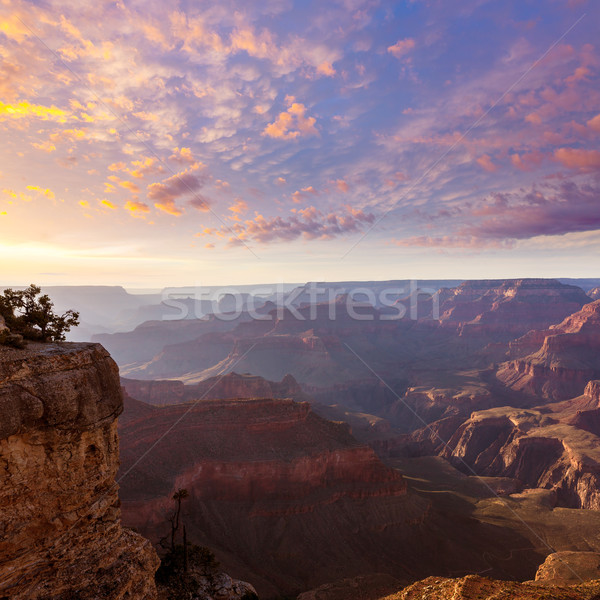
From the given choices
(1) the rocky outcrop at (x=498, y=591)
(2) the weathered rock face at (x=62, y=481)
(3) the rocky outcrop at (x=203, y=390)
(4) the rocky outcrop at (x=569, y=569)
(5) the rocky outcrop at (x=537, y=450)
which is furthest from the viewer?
(3) the rocky outcrop at (x=203, y=390)

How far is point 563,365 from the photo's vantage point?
14338 centimetres

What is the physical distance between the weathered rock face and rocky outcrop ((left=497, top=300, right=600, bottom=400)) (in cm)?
16107

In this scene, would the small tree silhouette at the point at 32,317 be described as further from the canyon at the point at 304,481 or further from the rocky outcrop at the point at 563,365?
the rocky outcrop at the point at 563,365

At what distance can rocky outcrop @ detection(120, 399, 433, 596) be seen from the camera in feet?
136

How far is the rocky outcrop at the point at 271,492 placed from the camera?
41438 mm

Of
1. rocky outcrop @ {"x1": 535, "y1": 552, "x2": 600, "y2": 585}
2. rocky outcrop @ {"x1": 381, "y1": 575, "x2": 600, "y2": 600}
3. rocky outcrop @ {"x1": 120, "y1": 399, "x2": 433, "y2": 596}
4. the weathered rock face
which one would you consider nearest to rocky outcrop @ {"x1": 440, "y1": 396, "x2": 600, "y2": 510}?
rocky outcrop @ {"x1": 535, "y1": 552, "x2": 600, "y2": 585}

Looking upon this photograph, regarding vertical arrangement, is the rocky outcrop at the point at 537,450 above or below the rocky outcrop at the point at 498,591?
below

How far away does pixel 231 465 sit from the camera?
50500mm

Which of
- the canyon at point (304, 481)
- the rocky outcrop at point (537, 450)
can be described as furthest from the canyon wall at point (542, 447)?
the canyon at point (304, 481)

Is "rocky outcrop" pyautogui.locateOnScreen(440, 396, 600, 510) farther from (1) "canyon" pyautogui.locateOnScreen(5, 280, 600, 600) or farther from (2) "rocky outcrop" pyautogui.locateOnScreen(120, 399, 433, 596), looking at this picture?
(2) "rocky outcrop" pyautogui.locateOnScreen(120, 399, 433, 596)

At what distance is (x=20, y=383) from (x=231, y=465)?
4324cm

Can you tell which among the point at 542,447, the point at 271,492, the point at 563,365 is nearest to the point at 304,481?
the point at 271,492

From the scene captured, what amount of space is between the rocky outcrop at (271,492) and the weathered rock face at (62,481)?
88.7 feet

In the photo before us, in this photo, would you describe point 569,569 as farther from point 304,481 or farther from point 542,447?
point 542,447
